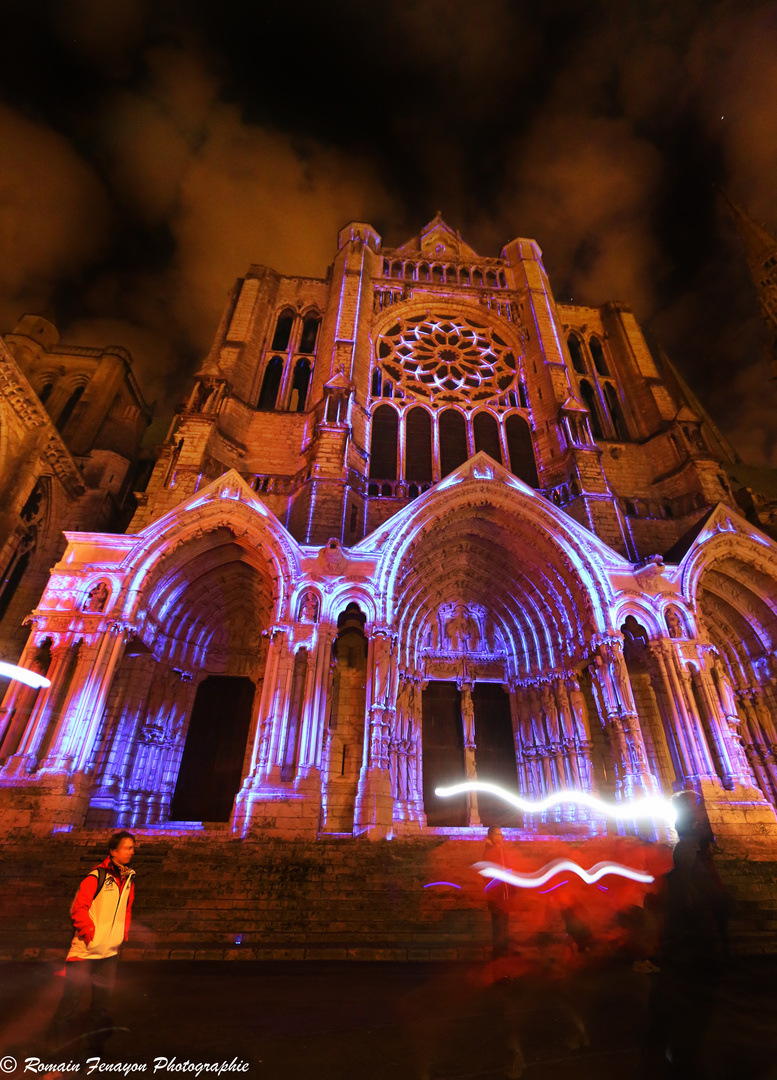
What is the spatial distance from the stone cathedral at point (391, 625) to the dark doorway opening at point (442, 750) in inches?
2.0

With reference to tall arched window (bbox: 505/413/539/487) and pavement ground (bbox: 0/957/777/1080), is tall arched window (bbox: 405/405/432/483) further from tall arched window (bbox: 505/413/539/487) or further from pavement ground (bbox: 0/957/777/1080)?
pavement ground (bbox: 0/957/777/1080)

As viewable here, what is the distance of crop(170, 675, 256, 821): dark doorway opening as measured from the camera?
36.3 ft

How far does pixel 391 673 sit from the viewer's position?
10422 millimetres

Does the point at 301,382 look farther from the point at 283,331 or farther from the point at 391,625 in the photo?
the point at 391,625

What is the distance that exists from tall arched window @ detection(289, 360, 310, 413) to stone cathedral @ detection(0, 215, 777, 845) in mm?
836

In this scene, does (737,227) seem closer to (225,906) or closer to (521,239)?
(521,239)

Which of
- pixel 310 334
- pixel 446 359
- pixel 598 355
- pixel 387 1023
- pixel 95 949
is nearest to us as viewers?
pixel 95 949

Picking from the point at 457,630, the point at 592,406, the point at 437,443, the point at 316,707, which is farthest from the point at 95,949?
the point at 592,406

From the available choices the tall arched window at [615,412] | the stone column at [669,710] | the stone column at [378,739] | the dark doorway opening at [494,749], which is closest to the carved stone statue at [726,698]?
the stone column at [669,710]

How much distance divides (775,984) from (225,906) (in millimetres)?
5683

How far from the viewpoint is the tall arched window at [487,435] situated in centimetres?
1627

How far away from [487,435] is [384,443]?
352 cm

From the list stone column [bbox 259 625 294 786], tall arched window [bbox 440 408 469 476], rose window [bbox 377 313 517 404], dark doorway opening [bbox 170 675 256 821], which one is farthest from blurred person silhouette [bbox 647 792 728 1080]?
rose window [bbox 377 313 517 404]

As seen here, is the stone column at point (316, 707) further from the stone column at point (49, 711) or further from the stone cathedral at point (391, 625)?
the stone column at point (49, 711)
